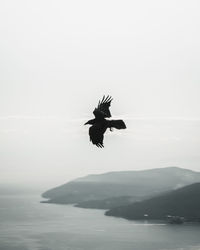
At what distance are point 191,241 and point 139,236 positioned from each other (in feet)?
77.7

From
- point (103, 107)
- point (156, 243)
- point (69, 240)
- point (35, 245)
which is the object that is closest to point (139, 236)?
point (156, 243)

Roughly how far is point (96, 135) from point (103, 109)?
1.19m

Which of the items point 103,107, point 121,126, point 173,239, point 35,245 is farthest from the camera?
point 173,239

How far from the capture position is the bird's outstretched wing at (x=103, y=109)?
44.7ft

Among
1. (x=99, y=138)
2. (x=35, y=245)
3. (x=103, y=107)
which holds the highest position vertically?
(x=35, y=245)

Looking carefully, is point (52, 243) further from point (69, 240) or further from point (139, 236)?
point (139, 236)

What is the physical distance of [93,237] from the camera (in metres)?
191

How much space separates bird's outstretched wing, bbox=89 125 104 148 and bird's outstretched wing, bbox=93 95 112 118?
41 centimetres

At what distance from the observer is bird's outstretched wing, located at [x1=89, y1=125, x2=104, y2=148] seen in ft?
44.2

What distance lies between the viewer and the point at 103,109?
14.5m

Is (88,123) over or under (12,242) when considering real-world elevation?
under

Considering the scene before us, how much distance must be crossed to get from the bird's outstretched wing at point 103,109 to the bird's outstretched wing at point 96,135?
409mm

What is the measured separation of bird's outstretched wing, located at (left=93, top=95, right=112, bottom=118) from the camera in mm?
13611

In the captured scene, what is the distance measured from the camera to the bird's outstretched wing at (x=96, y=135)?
44.2 ft
